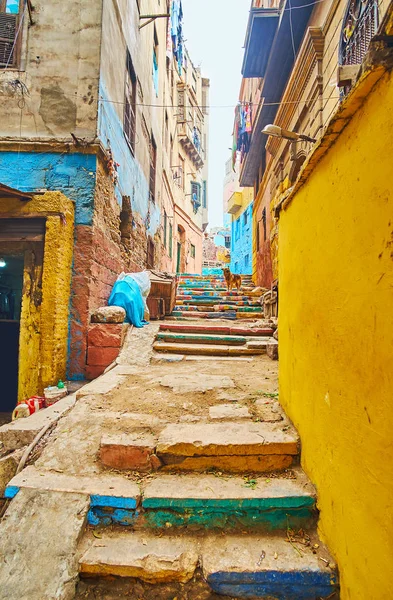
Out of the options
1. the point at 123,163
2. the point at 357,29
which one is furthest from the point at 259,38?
the point at 123,163

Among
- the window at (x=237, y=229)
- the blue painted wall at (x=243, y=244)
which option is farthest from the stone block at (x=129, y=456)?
the window at (x=237, y=229)

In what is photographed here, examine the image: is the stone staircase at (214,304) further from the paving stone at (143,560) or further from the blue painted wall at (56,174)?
the paving stone at (143,560)

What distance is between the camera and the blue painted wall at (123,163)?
5.70 m

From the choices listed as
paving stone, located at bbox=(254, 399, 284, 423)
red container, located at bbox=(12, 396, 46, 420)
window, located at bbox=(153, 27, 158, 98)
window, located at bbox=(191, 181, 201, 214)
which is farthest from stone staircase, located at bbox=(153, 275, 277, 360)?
window, located at bbox=(191, 181, 201, 214)

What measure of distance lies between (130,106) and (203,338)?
6.43 metres

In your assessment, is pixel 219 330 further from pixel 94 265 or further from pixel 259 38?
pixel 259 38

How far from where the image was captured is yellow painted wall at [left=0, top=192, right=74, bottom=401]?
15.2 ft

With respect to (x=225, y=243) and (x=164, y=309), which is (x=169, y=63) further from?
(x=225, y=243)

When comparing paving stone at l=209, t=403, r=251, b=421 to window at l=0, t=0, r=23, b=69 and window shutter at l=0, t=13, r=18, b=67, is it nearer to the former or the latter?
window at l=0, t=0, r=23, b=69

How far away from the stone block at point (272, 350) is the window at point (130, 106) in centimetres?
600

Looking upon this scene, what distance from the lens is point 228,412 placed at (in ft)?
8.86

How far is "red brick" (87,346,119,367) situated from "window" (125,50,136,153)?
17.5 feet

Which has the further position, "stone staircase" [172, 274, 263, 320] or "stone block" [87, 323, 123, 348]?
"stone staircase" [172, 274, 263, 320]

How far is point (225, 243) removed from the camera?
136 feet
